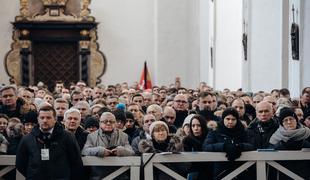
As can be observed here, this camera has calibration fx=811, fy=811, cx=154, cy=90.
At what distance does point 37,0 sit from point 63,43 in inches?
80.9

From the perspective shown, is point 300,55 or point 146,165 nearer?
point 146,165

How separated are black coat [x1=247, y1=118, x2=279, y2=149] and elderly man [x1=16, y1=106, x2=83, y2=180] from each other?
2787mm

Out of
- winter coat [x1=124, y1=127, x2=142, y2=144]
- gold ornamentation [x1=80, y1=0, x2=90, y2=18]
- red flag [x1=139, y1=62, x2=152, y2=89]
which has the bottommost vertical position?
winter coat [x1=124, y1=127, x2=142, y2=144]

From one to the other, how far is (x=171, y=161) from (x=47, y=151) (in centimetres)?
172

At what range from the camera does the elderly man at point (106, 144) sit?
1066 cm

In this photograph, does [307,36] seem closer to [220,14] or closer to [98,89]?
[98,89]

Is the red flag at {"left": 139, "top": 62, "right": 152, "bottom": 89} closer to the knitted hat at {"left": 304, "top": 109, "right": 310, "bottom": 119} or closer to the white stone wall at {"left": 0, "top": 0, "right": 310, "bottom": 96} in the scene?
the white stone wall at {"left": 0, "top": 0, "right": 310, "bottom": 96}

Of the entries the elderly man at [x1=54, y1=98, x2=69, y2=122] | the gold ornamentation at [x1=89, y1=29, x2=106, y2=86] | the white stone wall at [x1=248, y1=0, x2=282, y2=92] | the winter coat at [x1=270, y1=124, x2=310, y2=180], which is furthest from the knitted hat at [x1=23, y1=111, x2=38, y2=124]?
the gold ornamentation at [x1=89, y1=29, x2=106, y2=86]

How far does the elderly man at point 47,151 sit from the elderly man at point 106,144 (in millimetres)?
537

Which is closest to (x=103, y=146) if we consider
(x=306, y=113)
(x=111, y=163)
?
(x=111, y=163)

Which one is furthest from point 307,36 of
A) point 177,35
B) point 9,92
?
point 177,35

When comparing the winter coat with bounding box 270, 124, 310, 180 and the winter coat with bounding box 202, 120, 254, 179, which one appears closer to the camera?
the winter coat with bounding box 202, 120, 254, 179

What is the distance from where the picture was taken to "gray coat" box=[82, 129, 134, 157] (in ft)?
34.9

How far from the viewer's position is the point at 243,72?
89.4 ft
